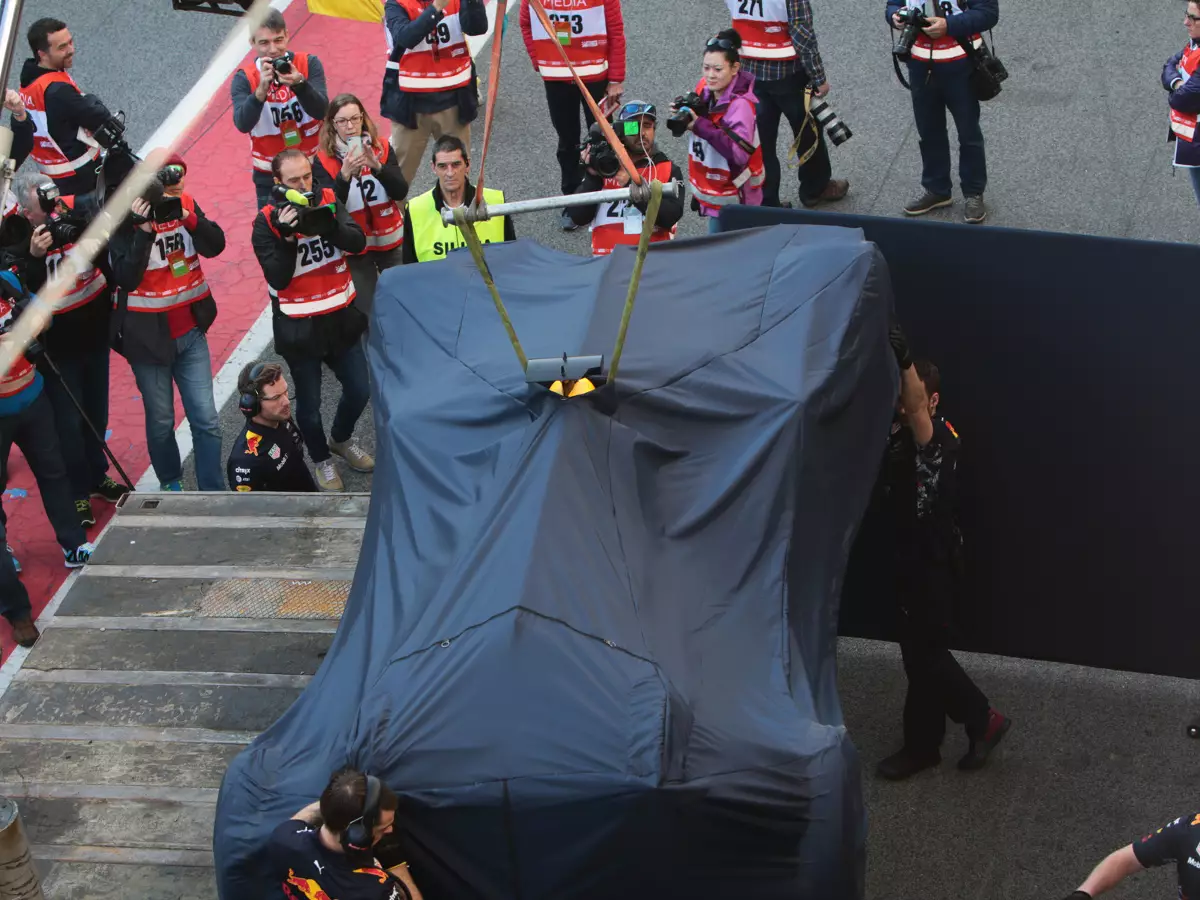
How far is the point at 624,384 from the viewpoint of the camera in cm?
416

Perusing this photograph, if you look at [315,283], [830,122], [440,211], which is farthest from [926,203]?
[315,283]

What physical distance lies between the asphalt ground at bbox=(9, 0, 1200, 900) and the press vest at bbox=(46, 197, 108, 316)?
4.11 feet

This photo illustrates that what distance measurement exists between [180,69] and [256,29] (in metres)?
3.27

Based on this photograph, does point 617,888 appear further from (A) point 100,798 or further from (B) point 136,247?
(B) point 136,247

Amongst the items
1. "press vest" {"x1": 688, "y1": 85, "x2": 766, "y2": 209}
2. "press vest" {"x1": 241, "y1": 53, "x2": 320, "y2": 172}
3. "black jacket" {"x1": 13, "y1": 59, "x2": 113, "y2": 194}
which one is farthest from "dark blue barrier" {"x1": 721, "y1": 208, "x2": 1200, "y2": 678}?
"black jacket" {"x1": 13, "y1": 59, "x2": 113, "y2": 194}

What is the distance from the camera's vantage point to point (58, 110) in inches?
320

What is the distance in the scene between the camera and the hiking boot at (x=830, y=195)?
28.9ft

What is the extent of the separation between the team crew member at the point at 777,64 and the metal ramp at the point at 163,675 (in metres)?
3.67

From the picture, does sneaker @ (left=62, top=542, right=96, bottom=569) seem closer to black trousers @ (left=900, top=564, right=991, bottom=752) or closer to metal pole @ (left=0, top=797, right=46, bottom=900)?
metal pole @ (left=0, top=797, right=46, bottom=900)

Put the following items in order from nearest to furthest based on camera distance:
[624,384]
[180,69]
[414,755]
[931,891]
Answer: [414,755] < [624,384] < [931,891] < [180,69]

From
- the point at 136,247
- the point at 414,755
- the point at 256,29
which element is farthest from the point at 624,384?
the point at 256,29

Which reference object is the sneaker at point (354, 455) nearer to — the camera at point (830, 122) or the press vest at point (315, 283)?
the press vest at point (315, 283)

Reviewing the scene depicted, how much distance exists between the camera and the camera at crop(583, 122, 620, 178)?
265 inches

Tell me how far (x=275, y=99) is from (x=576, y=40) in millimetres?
1695
